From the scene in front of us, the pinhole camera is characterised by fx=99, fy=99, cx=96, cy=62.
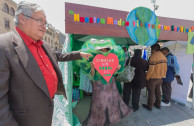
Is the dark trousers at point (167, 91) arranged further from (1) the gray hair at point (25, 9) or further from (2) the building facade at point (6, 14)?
(2) the building facade at point (6, 14)

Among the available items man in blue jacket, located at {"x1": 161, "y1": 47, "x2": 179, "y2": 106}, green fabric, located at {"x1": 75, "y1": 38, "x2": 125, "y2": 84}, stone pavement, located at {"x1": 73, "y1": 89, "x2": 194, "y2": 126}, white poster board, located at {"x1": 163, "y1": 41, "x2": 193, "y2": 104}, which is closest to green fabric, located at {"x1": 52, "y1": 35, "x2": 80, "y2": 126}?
green fabric, located at {"x1": 75, "y1": 38, "x2": 125, "y2": 84}

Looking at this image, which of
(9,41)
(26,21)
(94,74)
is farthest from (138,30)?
(9,41)

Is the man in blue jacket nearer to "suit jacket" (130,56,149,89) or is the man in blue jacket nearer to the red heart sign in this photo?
Answer: "suit jacket" (130,56,149,89)

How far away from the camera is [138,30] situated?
2258 millimetres

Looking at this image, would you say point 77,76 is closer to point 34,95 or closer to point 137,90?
point 137,90

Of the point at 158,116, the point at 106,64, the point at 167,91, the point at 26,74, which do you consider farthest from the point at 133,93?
the point at 26,74

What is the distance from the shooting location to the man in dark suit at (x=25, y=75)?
0.76 meters

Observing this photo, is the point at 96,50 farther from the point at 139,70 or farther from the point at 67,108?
the point at 139,70

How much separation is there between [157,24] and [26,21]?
8.60 feet

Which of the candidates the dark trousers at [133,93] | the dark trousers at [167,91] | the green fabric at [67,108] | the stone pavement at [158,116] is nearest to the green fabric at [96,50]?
the green fabric at [67,108]

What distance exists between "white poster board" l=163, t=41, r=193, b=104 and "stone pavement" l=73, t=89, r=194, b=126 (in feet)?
1.07

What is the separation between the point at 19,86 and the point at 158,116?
10.3ft

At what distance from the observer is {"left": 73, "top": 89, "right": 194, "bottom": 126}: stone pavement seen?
2364mm

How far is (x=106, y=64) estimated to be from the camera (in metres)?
1.72
